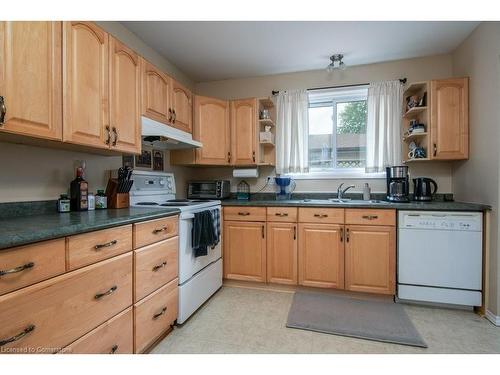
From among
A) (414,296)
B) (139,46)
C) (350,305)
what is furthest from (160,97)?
(414,296)

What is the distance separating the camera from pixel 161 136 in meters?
2.17

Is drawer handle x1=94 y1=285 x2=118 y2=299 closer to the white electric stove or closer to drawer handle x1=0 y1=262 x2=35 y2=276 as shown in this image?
drawer handle x1=0 y1=262 x2=35 y2=276

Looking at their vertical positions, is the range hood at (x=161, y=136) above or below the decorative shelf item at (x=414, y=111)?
below

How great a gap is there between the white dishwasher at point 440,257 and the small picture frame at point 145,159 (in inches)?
96.8

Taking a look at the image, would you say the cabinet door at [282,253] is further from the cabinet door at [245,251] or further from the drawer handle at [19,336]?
the drawer handle at [19,336]

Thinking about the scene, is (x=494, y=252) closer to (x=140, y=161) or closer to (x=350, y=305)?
(x=350, y=305)

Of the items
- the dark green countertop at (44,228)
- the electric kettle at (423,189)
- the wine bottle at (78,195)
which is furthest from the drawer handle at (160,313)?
the electric kettle at (423,189)

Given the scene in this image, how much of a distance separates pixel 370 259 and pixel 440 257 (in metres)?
0.56

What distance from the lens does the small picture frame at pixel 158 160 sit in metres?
2.64

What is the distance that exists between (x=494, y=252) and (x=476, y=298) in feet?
1.44

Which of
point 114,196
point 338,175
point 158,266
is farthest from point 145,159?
point 338,175

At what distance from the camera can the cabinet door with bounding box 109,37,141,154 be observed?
173 cm

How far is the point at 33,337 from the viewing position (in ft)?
3.12

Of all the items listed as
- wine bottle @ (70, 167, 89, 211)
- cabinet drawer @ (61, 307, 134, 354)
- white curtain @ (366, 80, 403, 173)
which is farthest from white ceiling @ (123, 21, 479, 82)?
cabinet drawer @ (61, 307, 134, 354)
